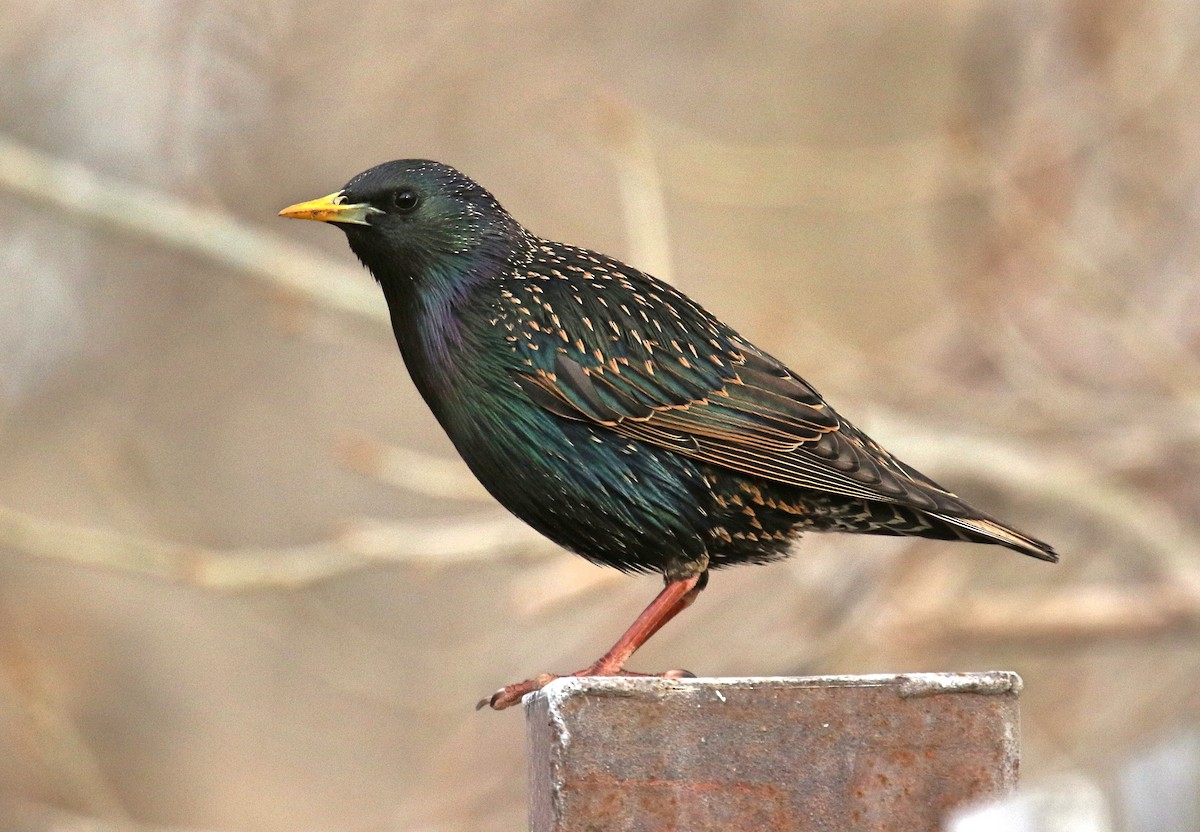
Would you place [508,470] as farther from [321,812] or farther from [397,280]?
[321,812]

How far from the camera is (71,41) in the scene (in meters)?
8.71

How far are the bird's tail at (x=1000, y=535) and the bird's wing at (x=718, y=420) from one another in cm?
Result: 3

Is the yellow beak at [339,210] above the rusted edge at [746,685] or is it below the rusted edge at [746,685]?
above

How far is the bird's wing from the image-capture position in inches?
169

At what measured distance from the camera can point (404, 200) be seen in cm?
449

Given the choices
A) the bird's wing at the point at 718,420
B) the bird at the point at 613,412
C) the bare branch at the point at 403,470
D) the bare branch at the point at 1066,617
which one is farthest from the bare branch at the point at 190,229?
the bird's wing at the point at 718,420

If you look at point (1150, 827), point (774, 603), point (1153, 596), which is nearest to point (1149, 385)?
point (1153, 596)

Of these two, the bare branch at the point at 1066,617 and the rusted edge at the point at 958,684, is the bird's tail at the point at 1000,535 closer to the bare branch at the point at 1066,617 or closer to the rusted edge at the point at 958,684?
the rusted edge at the point at 958,684

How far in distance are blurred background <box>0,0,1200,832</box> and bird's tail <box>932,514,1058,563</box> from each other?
2.62 metres

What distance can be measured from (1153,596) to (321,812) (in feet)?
16.8

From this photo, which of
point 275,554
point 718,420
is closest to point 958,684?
point 718,420

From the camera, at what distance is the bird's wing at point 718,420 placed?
429cm

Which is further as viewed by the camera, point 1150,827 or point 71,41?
point 71,41

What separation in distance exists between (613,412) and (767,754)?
1393 millimetres
